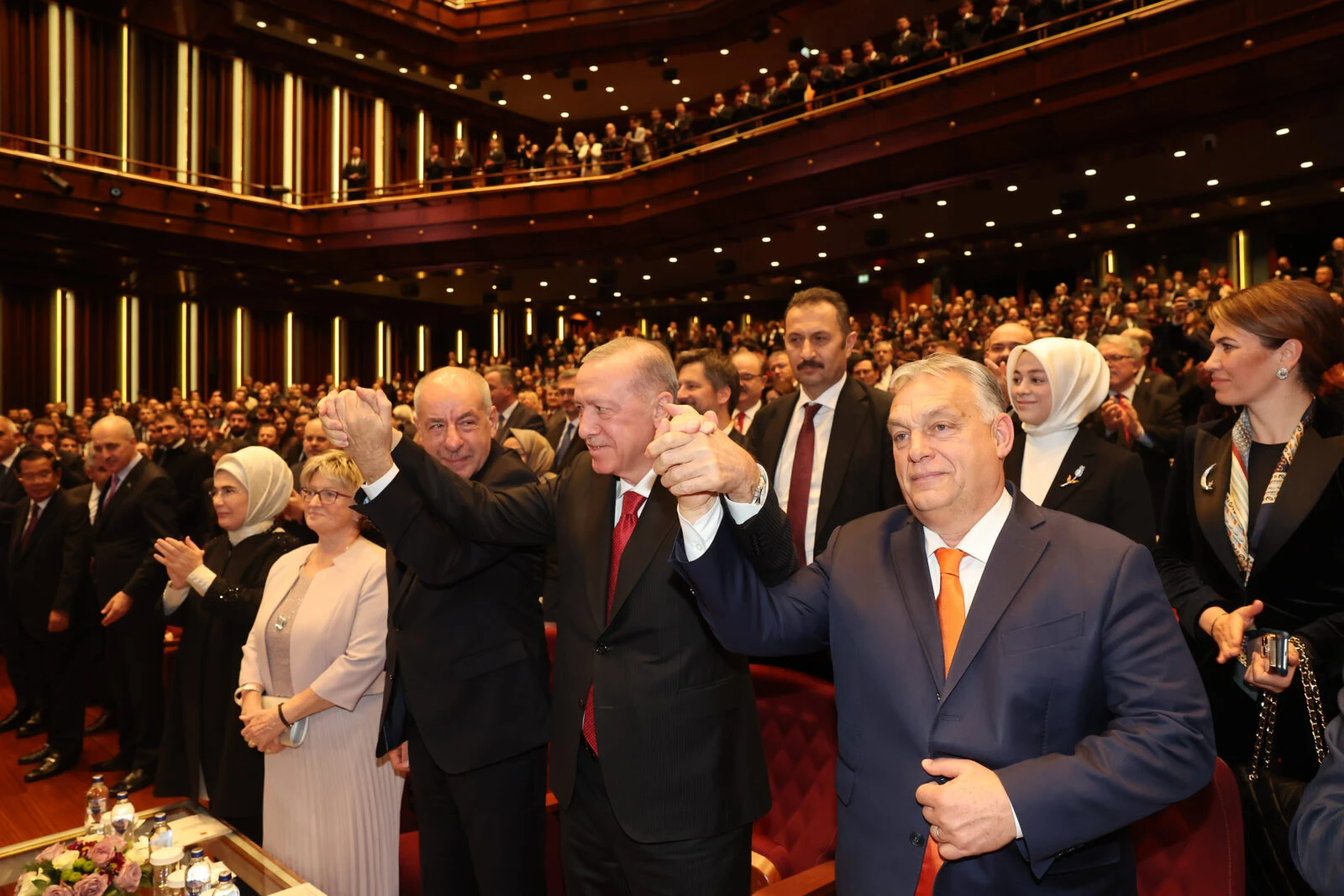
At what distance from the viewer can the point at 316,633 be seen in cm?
286

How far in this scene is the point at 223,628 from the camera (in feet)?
11.5

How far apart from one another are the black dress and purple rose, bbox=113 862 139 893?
93 centimetres

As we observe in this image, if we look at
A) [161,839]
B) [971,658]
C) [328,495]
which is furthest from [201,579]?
[971,658]

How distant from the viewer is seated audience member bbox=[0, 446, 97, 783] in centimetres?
480

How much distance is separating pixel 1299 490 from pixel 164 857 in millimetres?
2832

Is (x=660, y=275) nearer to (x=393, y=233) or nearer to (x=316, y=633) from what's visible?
(x=393, y=233)

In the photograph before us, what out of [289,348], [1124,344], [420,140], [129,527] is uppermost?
[420,140]

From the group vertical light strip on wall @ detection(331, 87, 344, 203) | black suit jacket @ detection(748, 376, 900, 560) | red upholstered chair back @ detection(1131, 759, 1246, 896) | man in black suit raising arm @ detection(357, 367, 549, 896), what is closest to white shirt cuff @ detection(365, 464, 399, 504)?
man in black suit raising arm @ detection(357, 367, 549, 896)

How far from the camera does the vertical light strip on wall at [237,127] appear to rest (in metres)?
17.3

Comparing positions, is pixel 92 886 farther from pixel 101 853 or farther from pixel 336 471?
pixel 336 471

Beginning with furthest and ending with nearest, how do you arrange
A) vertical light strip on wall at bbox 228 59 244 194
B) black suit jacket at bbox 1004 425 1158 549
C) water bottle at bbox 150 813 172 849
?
1. vertical light strip on wall at bbox 228 59 244 194
2. black suit jacket at bbox 1004 425 1158 549
3. water bottle at bbox 150 813 172 849

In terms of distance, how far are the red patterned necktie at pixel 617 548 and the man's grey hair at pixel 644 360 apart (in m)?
0.23

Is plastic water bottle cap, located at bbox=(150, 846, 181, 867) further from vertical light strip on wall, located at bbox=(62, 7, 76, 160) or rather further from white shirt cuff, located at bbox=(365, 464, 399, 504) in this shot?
vertical light strip on wall, located at bbox=(62, 7, 76, 160)

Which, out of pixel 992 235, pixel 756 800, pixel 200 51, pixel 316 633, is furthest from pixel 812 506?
pixel 200 51
